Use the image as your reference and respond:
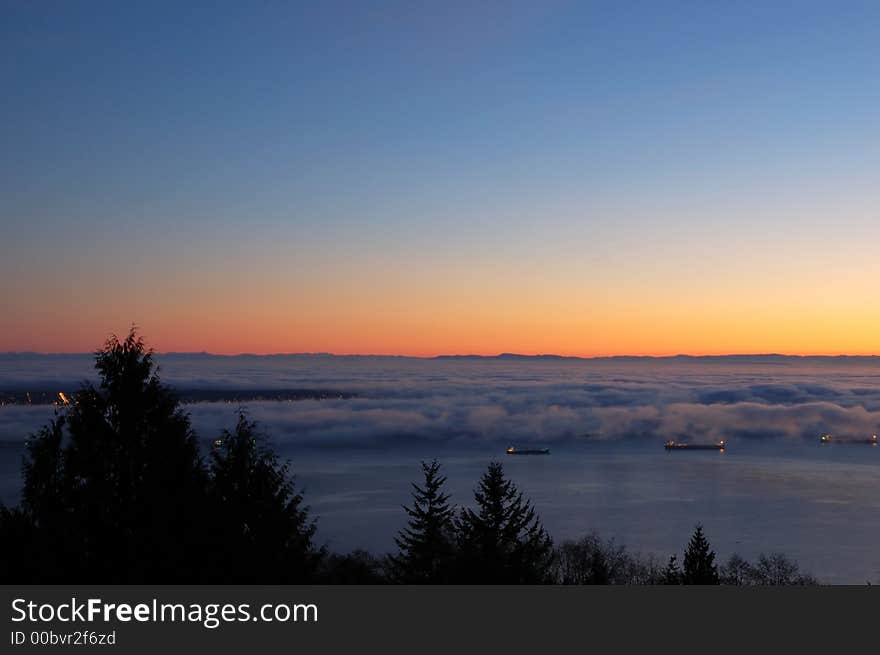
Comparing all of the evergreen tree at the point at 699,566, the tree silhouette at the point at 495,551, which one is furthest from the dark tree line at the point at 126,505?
the evergreen tree at the point at 699,566

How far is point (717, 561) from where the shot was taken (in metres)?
103

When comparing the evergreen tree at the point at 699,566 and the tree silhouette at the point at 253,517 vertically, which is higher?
the tree silhouette at the point at 253,517

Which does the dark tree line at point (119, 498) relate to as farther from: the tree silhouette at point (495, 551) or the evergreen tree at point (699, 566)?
the evergreen tree at point (699, 566)

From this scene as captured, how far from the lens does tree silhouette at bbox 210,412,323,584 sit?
9.92 m

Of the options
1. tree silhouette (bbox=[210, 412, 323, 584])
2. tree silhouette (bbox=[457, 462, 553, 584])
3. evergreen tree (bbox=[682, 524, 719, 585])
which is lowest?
evergreen tree (bbox=[682, 524, 719, 585])

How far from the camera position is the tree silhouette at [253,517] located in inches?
391

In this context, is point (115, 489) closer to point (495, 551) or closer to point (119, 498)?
point (119, 498)

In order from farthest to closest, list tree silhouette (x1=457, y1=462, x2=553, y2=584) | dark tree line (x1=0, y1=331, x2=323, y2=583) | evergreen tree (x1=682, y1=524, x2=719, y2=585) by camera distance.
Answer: evergreen tree (x1=682, y1=524, x2=719, y2=585)
tree silhouette (x1=457, y1=462, x2=553, y2=584)
dark tree line (x1=0, y1=331, x2=323, y2=583)

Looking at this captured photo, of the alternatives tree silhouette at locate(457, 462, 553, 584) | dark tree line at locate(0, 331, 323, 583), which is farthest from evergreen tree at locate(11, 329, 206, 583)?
tree silhouette at locate(457, 462, 553, 584)

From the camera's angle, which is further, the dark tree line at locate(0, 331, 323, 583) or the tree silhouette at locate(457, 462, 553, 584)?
the tree silhouette at locate(457, 462, 553, 584)

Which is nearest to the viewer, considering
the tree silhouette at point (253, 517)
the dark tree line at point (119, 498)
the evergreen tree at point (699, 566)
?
the dark tree line at point (119, 498)

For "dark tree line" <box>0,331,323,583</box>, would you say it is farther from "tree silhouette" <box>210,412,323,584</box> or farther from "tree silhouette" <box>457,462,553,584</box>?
"tree silhouette" <box>457,462,553,584</box>
